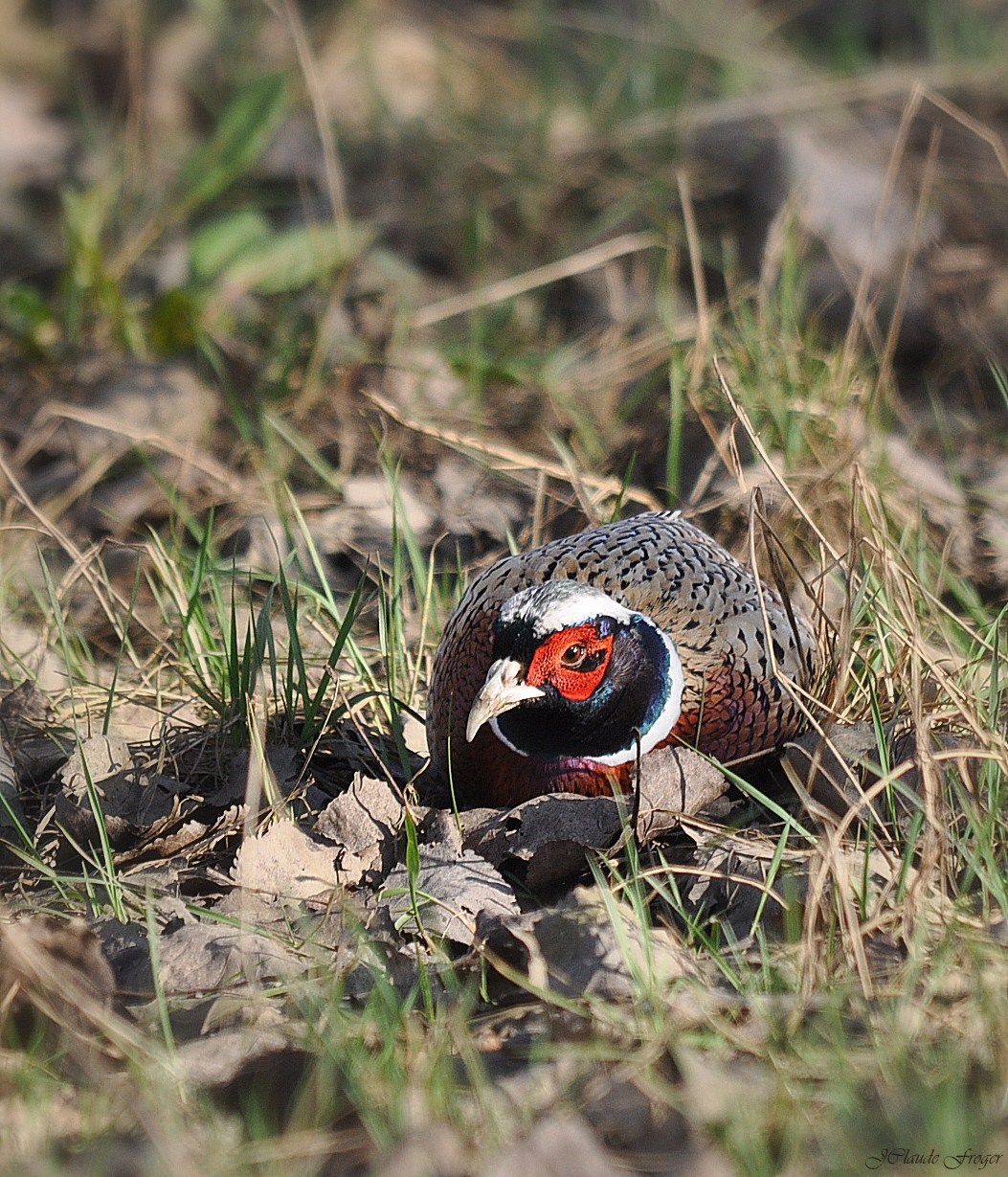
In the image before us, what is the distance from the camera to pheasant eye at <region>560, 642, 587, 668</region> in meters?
2.73

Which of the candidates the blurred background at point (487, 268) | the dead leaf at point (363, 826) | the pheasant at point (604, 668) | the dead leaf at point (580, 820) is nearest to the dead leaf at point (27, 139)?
the blurred background at point (487, 268)

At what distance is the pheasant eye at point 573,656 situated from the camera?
273 cm

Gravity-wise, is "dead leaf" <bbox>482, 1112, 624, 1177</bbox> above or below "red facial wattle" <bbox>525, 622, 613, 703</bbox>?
below

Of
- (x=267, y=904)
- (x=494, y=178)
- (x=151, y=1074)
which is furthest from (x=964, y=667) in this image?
(x=494, y=178)

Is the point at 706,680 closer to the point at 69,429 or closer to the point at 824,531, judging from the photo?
the point at 824,531

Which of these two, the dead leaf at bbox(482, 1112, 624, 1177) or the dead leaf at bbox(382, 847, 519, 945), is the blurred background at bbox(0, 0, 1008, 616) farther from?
the dead leaf at bbox(482, 1112, 624, 1177)

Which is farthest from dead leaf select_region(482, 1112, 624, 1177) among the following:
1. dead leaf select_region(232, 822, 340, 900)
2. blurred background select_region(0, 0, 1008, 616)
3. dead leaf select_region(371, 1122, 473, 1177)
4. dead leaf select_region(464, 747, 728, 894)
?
blurred background select_region(0, 0, 1008, 616)

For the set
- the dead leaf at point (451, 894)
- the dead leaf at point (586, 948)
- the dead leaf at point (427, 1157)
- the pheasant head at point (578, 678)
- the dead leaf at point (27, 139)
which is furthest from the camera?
the dead leaf at point (27, 139)

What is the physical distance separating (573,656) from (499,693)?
18 centimetres

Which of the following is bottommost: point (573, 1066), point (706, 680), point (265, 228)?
point (573, 1066)

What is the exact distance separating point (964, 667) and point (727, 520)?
3.31 feet

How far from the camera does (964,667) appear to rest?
117 inches

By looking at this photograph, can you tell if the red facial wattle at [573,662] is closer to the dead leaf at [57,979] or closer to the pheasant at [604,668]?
the pheasant at [604,668]

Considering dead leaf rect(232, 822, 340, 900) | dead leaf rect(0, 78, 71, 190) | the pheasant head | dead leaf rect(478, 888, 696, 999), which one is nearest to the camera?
dead leaf rect(478, 888, 696, 999)
